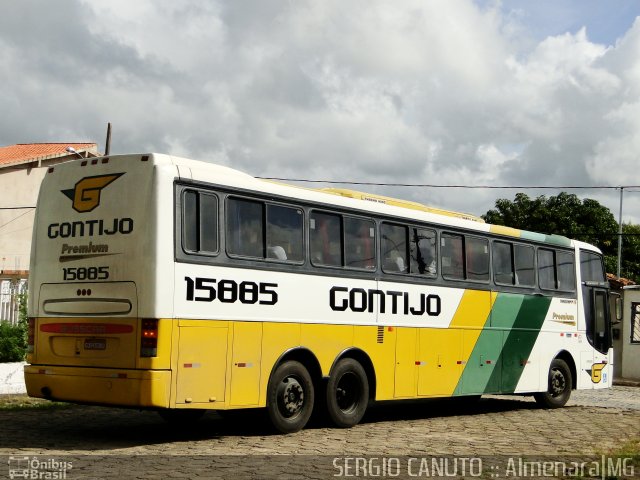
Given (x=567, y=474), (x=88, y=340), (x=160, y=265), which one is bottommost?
(x=567, y=474)

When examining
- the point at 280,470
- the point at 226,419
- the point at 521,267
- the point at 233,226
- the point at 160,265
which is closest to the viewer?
the point at 280,470

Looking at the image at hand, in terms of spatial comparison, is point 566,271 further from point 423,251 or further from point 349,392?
point 349,392

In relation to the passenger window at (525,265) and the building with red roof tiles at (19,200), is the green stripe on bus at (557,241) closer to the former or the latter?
the passenger window at (525,265)

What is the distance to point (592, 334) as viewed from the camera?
813 inches

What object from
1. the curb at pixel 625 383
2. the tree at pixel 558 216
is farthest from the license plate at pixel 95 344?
the tree at pixel 558 216

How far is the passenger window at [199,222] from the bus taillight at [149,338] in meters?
1.00

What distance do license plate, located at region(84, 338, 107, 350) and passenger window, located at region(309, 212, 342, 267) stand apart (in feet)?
10.8

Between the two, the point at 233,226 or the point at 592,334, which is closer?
the point at 233,226

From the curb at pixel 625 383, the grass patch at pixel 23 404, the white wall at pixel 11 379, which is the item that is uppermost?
the white wall at pixel 11 379

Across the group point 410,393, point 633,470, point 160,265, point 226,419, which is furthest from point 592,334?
point 160,265

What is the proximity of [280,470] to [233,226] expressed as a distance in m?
3.63

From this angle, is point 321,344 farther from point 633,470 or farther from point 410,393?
point 633,470

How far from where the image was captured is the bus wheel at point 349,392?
552 inches

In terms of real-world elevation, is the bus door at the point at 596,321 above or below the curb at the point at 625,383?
above
